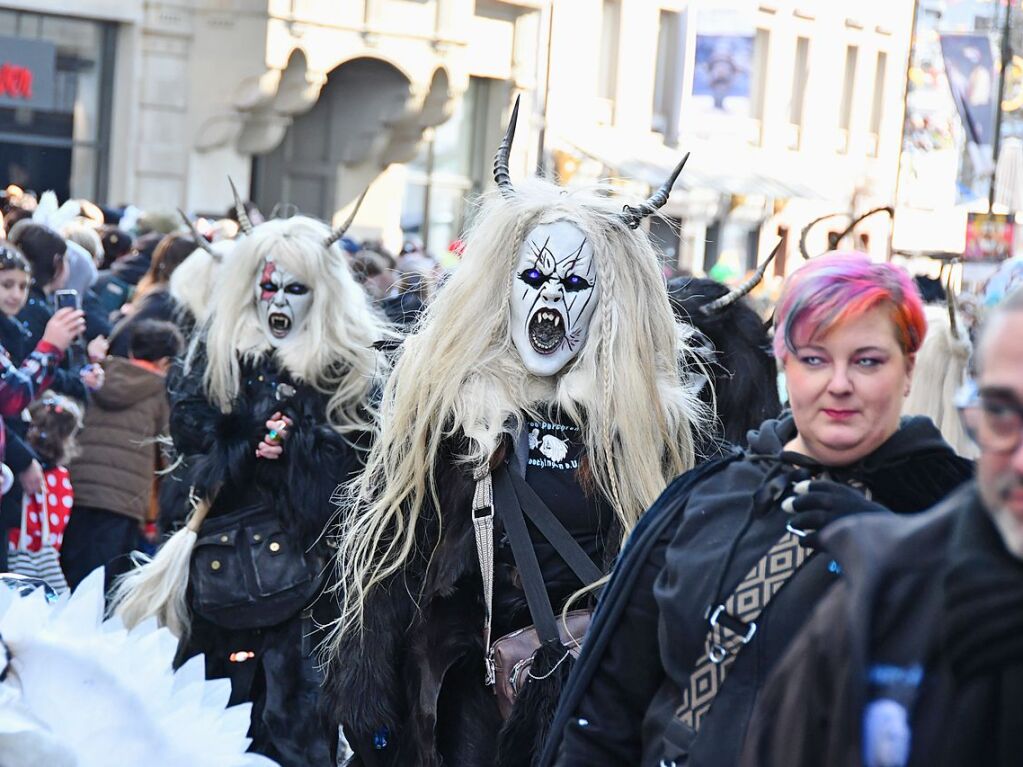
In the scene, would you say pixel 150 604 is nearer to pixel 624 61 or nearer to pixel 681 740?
pixel 681 740

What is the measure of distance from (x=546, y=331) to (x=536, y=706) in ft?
3.14

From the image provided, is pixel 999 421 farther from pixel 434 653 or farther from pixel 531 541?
pixel 434 653

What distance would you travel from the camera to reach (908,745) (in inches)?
64.4

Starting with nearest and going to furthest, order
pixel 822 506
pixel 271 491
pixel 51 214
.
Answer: pixel 822 506, pixel 271 491, pixel 51 214

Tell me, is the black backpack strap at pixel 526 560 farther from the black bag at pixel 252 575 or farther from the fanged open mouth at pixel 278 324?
the fanged open mouth at pixel 278 324

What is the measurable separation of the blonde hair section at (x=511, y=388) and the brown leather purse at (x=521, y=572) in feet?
0.34

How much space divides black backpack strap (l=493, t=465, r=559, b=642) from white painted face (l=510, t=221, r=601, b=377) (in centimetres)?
37

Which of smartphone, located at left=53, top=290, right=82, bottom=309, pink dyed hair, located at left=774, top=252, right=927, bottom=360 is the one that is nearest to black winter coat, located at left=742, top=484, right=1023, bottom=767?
pink dyed hair, located at left=774, top=252, right=927, bottom=360

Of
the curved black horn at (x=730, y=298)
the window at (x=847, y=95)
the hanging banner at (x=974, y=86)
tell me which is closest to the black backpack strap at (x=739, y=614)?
the curved black horn at (x=730, y=298)

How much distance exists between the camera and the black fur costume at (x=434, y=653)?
4164mm

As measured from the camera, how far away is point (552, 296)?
4383mm

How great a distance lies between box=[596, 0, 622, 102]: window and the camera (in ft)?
93.0

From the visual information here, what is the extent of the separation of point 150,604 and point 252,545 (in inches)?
15.7

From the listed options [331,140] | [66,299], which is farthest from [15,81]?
[66,299]
